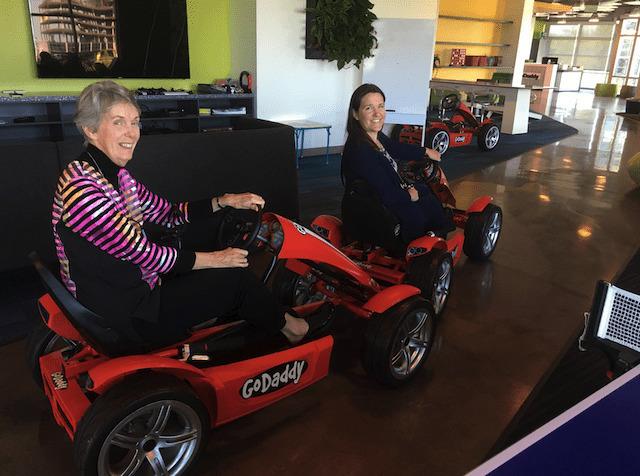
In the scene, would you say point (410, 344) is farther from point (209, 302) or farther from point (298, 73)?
point (298, 73)

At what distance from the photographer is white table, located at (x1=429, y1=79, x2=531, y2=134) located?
979 cm

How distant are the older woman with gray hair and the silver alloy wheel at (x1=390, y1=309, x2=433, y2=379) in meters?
0.68

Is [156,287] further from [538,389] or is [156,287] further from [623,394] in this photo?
[538,389]

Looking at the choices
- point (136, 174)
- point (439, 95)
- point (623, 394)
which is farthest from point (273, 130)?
point (439, 95)

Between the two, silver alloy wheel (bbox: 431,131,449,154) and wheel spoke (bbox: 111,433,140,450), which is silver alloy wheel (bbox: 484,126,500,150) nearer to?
silver alloy wheel (bbox: 431,131,449,154)

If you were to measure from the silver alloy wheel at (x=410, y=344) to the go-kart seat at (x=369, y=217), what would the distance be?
490 mm

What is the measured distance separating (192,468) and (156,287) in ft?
2.11

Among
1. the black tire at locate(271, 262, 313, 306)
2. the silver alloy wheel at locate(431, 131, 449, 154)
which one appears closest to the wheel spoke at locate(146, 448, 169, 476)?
the black tire at locate(271, 262, 313, 306)

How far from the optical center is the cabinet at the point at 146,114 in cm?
596

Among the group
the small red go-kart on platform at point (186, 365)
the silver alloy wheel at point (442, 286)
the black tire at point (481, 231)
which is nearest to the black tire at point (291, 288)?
the small red go-kart on platform at point (186, 365)

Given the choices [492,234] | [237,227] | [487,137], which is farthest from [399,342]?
[487,137]

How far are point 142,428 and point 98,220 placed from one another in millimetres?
698

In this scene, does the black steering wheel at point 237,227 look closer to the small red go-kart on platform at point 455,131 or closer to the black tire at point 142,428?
the black tire at point 142,428

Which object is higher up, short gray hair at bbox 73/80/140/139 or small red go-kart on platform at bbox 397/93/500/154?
short gray hair at bbox 73/80/140/139
